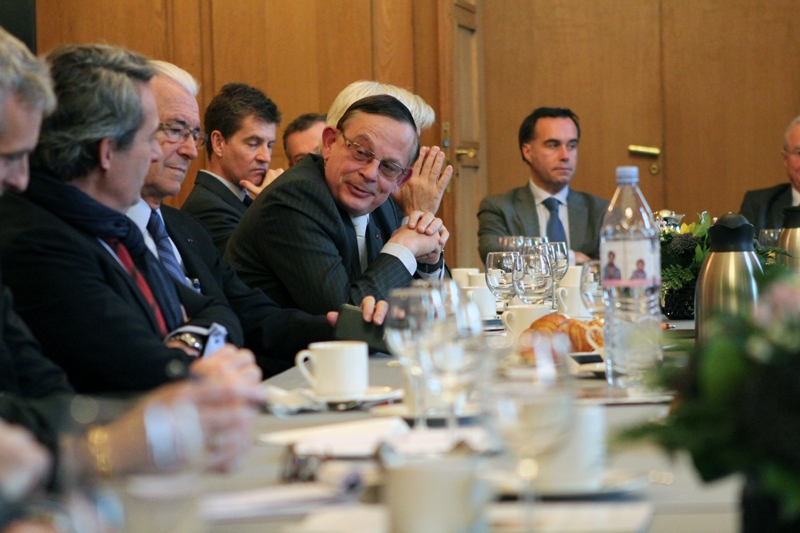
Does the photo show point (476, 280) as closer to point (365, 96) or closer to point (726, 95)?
point (365, 96)

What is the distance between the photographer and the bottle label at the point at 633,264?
1680mm

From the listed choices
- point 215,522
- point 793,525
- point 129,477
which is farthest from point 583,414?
point 129,477

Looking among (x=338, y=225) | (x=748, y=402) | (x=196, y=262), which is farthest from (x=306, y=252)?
(x=748, y=402)

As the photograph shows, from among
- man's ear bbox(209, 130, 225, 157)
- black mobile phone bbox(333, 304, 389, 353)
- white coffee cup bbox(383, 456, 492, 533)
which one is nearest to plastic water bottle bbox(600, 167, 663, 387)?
black mobile phone bbox(333, 304, 389, 353)

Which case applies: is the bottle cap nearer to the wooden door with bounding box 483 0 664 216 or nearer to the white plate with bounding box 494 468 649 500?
the white plate with bounding box 494 468 649 500

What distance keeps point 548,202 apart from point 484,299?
2.95 metres

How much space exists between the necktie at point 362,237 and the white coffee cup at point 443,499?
7.75ft

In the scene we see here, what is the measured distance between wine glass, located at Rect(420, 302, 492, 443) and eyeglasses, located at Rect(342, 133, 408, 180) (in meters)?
1.78

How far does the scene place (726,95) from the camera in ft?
21.5

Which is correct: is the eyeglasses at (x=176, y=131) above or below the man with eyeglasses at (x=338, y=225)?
above

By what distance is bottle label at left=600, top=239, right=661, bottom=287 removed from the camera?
1.68m

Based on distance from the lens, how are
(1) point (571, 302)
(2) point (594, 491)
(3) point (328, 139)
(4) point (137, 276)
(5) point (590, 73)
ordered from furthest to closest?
1. (5) point (590, 73)
2. (3) point (328, 139)
3. (1) point (571, 302)
4. (4) point (137, 276)
5. (2) point (594, 491)

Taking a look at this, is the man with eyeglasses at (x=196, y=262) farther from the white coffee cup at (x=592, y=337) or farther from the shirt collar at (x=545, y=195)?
the shirt collar at (x=545, y=195)

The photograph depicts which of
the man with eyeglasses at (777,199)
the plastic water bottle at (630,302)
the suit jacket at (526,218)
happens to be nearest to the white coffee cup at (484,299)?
the plastic water bottle at (630,302)
